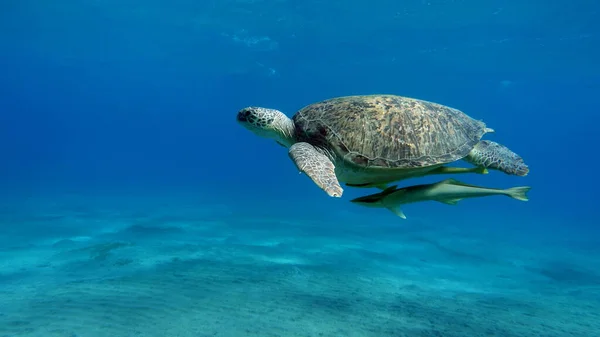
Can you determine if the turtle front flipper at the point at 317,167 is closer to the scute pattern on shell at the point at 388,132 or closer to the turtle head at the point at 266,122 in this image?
the scute pattern on shell at the point at 388,132

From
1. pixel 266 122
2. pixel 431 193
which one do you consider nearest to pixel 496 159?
pixel 431 193

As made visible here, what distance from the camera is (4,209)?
17.8 meters

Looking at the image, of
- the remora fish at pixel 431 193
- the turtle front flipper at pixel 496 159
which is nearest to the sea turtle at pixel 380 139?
the turtle front flipper at pixel 496 159

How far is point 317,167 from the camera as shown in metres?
3.56

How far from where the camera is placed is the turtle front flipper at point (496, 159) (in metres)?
4.21

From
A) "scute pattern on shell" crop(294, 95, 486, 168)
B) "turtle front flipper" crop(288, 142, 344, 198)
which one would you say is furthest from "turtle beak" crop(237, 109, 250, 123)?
"turtle front flipper" crop(288, 142, 344, 198)

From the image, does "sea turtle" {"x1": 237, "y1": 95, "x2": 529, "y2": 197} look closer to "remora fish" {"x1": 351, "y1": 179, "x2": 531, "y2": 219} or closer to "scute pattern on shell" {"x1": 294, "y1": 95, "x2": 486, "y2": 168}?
"scute pattern on shell" {"x1": 294, "y1": 95, "x2": 486, "y2": 168}

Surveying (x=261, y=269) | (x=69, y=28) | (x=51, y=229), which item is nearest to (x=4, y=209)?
(x=51, y=229)

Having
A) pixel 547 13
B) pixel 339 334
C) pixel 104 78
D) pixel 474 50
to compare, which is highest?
pixel 104 78

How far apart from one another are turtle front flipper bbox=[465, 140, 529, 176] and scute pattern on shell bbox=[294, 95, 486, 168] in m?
0.16

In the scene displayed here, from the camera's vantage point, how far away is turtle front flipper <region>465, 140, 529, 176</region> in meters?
4.21

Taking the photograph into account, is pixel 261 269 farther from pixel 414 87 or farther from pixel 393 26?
pixel 414 87

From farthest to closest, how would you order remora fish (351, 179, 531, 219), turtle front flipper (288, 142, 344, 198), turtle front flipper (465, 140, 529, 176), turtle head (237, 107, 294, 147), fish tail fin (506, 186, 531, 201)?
turtle head (237, 107, 294, 147) → turtle front flipper (465, 140, 529, 176) → fish tail fin (506, 186, 531, 201) → remora fish (351, 179, 531, 219) → turtle front flipper (288, 142, 344, 198)

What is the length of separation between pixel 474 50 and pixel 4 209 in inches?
1257
